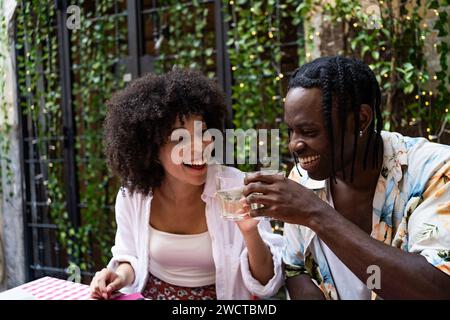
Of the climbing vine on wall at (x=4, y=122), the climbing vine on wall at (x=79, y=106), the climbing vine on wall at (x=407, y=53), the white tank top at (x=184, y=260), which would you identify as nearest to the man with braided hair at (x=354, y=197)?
the white tank top at (x=184, y=260)

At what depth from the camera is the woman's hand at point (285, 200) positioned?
52.7 inches

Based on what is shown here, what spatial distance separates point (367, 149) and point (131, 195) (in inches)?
40.8

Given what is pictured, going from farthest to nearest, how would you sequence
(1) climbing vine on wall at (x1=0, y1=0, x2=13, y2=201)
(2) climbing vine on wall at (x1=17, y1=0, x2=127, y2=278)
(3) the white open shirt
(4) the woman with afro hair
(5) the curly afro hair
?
(1) climbing vine on wall at (x1=0, y1=0, x2=13, y2=201)
(2) climbing vine on wall at (x1=17, y1=0, x2=127, y2=278)
(5) the curly afro hair
(4) the woman with afro hair
(3) the white open shirt

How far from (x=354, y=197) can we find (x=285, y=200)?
1.45ft

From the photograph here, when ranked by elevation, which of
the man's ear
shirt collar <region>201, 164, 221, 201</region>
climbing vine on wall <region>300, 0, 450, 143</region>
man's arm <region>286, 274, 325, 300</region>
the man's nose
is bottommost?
man's arm <region>286, 274, 325, 300</region>

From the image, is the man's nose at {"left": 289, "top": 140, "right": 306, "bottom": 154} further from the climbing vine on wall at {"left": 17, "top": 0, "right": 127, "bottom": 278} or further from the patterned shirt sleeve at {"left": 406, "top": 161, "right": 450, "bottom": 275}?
the climbing vine on wall at {"left": 17, "top": 0, "right": 127, "bottom": 278}

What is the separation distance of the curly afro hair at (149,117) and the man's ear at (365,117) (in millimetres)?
752

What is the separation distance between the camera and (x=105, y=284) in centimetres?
162

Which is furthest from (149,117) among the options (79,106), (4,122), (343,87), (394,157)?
(4,122)

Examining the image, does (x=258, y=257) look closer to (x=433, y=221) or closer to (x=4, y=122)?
(x=433, y=221)

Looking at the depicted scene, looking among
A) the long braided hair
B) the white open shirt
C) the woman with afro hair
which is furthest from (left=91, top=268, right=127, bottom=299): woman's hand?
the long braided hair

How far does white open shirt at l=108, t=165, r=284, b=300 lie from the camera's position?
1.81 meters

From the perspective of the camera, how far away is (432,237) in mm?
1312
